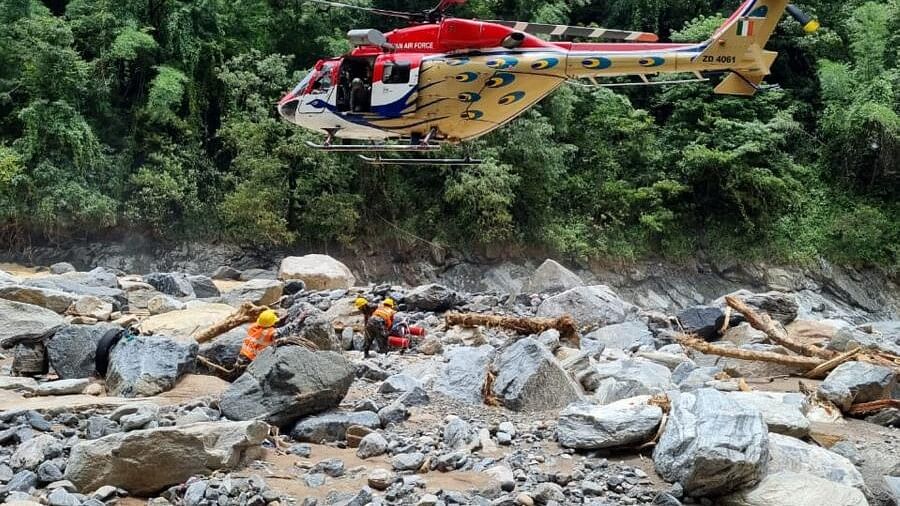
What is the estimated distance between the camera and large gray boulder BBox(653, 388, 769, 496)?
16.5 ft

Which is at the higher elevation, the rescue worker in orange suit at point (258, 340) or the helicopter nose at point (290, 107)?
the helicopter nose at point (290, 107)

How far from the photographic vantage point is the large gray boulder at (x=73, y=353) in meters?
7.85

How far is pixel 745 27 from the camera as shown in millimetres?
8219

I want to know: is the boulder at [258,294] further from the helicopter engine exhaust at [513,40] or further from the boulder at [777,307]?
the boulder at [777,307]

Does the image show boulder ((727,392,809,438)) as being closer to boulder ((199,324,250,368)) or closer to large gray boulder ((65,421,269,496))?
large gray boulder ((65,421,269,496))

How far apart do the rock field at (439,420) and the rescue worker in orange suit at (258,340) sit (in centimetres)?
41

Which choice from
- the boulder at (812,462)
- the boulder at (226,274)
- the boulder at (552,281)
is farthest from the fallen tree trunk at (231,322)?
the boulder at (226,274)

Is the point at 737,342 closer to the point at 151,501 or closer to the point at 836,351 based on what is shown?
the point at 836,351

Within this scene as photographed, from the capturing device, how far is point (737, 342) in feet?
33.9

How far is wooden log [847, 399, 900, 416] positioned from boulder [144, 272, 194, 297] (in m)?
11.9

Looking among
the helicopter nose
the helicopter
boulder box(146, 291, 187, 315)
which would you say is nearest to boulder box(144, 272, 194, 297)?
boulder box(146, 291, 187, 315)

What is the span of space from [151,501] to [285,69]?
18.3 m

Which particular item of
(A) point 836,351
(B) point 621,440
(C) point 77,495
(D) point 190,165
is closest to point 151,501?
(C) point 77,495

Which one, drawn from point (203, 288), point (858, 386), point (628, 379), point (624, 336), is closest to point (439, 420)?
point (628, 379)
